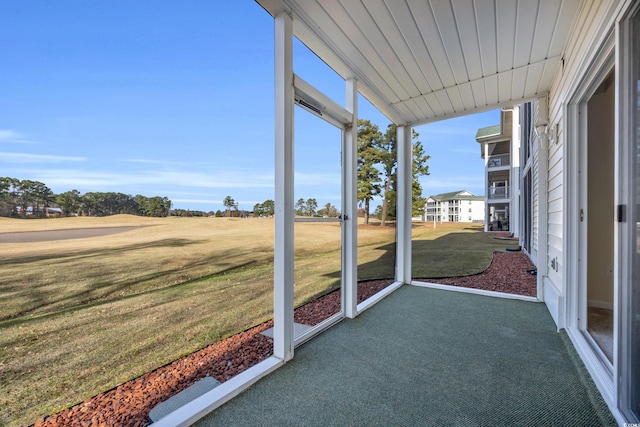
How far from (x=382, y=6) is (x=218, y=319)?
8.31 feet

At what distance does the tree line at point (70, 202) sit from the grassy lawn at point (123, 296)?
47 millimetres

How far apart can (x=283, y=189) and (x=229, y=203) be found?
0.53 m

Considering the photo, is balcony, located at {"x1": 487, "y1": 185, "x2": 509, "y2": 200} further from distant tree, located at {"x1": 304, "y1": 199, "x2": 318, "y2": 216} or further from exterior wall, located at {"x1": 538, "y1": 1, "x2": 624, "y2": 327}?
distant tree, located at {"x1": 304, "y1": 199, "x2": 318, "y2": 216}

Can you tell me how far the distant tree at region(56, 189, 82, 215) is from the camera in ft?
4.40

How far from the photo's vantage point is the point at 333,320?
2486mm

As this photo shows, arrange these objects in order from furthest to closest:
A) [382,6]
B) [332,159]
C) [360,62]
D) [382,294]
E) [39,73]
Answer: [382,294] → [332,159] → [360,62] → [382,6] → [39,73]

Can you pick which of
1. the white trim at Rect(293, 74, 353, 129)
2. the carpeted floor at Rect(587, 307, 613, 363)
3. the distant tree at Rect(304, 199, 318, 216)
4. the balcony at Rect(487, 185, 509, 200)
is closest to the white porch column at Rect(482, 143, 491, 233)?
the balcony at Rect(487, 185, 509, 200)

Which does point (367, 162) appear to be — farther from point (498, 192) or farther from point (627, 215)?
point (498, 192)

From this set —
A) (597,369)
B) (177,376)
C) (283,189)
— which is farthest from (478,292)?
(177,376)

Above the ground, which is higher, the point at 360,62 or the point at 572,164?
the point at 360,62

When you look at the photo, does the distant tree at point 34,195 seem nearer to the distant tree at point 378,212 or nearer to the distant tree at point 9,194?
the distant tree at point 9,194

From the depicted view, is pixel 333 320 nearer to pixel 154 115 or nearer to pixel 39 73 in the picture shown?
pixel 154 115

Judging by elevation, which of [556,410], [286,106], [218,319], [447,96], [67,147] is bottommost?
[556,410]

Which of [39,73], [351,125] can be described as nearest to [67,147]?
[39,73]
